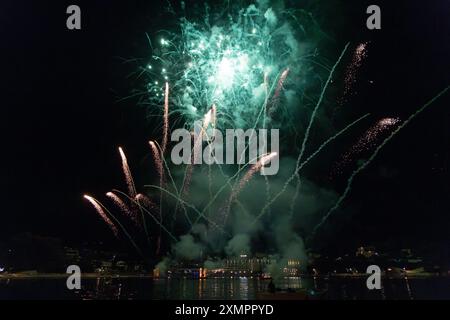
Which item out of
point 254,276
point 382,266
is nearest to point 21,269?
point 254,276
